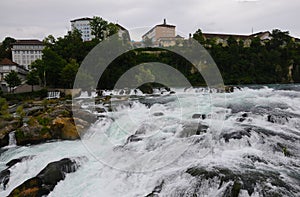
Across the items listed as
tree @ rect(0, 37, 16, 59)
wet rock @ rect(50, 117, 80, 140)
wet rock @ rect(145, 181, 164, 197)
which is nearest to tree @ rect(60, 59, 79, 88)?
wet rock @ rect(50, 117, 80, 140)

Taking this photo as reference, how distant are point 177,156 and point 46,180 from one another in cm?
385

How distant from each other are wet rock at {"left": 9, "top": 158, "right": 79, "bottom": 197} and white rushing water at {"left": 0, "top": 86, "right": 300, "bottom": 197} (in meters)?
0.18

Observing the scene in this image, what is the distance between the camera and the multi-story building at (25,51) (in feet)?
148

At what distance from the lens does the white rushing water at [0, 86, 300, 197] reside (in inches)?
233

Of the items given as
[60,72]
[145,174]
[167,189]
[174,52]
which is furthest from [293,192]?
[174,52]

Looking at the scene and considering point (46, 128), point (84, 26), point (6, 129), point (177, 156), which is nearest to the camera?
point (177, 156)

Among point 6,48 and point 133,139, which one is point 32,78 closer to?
point 133,139

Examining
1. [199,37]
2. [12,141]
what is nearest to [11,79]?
[12,141]

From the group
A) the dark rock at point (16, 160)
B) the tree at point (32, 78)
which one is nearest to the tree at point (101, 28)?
the tree at point (32, 78)

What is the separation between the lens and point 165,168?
22.6ft

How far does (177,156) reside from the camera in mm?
7457

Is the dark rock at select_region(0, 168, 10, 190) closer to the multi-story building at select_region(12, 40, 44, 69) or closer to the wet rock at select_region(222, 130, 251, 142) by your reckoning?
the wet rock at select_region(222, 130, 251, 142)

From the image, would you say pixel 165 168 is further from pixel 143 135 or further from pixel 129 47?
pixel 129 47

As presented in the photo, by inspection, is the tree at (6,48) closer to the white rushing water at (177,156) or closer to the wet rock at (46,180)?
the white rushing water at (177,156)
